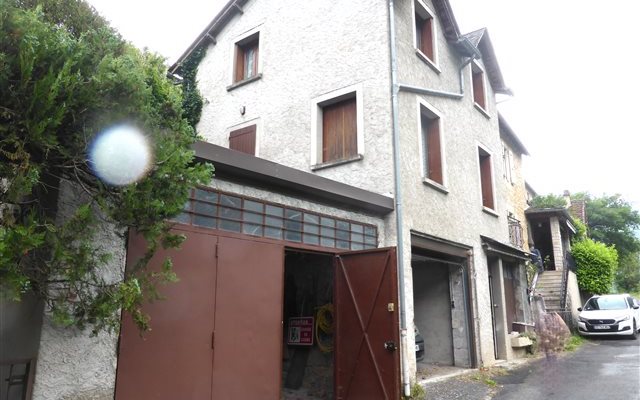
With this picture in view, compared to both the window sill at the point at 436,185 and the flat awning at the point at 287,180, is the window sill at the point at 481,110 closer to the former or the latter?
the window sill at the point at 436,185

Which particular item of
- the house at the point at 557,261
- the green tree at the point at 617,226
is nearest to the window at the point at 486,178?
the house at the point at 557,261

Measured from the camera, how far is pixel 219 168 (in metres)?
6.15

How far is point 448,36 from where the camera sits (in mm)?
12125

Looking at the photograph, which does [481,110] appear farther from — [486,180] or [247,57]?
[247,57]

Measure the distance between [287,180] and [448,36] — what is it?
7.41 metres

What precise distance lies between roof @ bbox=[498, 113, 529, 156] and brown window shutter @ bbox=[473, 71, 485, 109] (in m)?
4.55

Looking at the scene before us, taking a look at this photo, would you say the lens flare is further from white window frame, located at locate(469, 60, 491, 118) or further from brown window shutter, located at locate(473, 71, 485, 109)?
brown window shutter, located at locate(473, 71, 485, 109)

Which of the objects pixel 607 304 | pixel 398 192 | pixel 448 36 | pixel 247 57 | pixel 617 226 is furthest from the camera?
pixel 617 226

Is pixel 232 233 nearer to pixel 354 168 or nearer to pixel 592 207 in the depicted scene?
pixel 354 168

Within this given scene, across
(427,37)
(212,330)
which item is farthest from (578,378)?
(427,37)

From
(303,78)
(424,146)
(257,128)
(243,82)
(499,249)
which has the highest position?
(243,82)

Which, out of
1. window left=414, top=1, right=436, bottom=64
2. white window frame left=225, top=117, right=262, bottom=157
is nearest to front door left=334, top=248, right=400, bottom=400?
white window frame left=225, top=117, right=262, bottom=157

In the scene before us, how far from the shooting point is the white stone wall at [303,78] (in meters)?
9.35

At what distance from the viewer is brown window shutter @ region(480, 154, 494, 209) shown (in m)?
13.3
